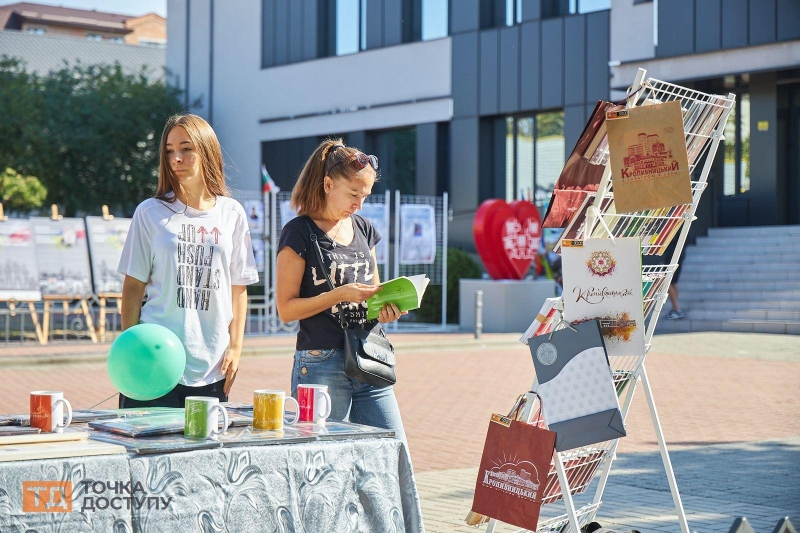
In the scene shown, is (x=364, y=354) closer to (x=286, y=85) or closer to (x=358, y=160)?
(x=358, y=160)

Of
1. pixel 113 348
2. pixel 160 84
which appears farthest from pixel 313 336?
pixel 160 84

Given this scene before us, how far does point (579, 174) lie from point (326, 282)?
1.15m

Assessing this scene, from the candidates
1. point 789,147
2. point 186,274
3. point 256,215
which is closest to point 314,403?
point 186,274

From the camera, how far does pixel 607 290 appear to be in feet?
13.9

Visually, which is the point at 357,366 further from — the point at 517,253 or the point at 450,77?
the point at 450,77

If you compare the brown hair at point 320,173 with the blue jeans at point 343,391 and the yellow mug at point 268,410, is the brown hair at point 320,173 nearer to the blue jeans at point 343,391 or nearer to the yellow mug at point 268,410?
the blue jeans at point 343,391

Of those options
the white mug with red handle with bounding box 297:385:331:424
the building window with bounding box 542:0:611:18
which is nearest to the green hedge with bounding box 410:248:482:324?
the building window with bounding box 542:0:611:18

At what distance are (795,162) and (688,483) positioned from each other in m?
18.5

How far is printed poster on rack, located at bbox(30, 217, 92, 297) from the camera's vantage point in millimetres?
17453

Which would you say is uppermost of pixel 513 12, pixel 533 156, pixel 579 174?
pixel 513 12

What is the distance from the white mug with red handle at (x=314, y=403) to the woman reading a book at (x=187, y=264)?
551mm

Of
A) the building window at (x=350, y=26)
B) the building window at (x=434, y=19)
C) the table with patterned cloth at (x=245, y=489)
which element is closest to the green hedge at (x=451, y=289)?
the building window at (x=434, y=19)

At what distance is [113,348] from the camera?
352cm

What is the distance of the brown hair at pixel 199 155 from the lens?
4320mm
